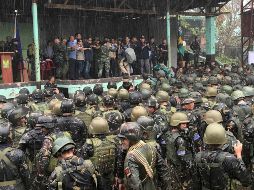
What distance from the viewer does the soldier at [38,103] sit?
9.25m

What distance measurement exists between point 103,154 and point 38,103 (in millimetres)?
4267

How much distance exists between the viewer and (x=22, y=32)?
1934cm

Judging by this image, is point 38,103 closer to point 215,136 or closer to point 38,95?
point 38,95

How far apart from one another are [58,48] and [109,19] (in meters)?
6.80

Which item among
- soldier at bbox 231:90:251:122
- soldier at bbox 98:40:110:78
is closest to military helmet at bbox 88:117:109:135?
soldier at bbox 231:90:251:122

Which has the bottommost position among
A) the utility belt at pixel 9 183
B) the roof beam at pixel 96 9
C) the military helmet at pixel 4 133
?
the utility belt at pixel 9 183

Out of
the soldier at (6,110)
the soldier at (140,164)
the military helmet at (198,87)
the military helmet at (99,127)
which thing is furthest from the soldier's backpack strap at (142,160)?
the military helmet at (198,87)

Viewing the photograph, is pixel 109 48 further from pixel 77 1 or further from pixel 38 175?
pixel 38 175

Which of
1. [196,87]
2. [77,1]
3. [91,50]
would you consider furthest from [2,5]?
[196,87]

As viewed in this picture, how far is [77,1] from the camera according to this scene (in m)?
18.5

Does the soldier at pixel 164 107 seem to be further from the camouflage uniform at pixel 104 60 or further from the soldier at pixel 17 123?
the camouflage uniform at pixel 104 60

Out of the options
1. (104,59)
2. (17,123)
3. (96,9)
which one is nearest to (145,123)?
(17,123)

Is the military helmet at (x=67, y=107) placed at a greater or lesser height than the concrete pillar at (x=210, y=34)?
lesser

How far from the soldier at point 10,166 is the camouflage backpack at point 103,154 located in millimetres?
1023
